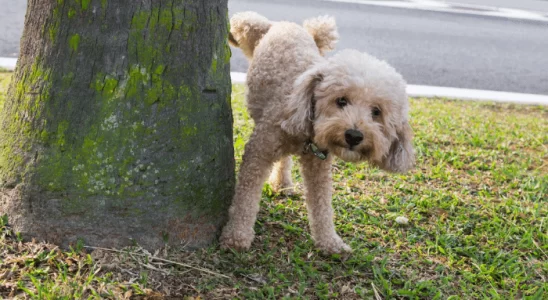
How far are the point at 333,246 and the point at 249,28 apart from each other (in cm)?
180

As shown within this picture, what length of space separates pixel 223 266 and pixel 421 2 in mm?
12210

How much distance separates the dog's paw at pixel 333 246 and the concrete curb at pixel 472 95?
13.6 feet

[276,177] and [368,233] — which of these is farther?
[276,177]

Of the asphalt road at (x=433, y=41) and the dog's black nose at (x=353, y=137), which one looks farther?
the asphalt road at (x=433, y=41)

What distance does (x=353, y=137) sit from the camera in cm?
287

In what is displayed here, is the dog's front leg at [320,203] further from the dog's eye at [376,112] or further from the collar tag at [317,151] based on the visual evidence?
the dog's eye at [376,112]

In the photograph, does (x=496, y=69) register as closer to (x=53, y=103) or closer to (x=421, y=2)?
(x=421, y=2)

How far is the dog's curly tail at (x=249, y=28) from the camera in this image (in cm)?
420

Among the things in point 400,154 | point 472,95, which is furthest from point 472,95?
point 400,154

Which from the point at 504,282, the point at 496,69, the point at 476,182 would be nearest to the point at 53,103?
the point at 504,282

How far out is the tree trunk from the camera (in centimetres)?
259

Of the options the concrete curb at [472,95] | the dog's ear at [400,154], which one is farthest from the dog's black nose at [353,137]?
the concrete curb at [472,95]

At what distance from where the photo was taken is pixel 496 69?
28.9ft

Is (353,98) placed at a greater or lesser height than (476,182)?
greater
